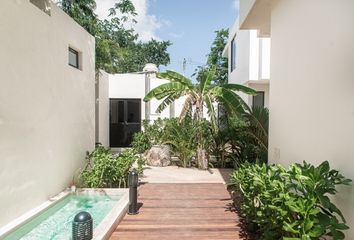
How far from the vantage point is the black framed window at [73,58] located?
750 cm

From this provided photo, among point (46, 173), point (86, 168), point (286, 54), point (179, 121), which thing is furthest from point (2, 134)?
point (179, 121)

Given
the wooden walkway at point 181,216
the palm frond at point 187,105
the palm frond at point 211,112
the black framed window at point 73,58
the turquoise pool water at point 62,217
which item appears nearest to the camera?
the wooden walkway at point 181,216

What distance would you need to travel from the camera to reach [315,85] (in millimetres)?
3791

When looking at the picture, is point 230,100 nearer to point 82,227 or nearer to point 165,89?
point 165,89

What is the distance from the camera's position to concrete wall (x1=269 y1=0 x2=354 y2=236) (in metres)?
3.05

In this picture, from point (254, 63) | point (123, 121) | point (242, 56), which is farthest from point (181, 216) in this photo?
point (242, 56)

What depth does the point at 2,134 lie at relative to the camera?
448cm

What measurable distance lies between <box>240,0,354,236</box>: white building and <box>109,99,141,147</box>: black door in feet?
30.5

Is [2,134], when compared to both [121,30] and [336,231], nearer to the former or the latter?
[336,231]

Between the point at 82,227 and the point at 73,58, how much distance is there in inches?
217

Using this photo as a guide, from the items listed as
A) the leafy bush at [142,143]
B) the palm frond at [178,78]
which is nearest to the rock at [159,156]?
the leafy bush at [142,143]

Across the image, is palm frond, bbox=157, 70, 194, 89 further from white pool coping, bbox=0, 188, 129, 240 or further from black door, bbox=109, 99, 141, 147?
black door, bbox=109, 99, 141, 147

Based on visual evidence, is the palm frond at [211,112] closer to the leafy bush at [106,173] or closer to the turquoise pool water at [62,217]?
the leafy bush at [106,173]

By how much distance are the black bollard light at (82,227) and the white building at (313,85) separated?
3112 millimetres
